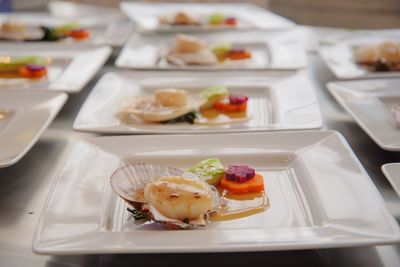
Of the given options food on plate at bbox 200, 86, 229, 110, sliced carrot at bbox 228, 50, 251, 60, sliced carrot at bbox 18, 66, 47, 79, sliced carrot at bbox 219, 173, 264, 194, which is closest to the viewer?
sliced carrot at bbox 219, 173, 264, 194

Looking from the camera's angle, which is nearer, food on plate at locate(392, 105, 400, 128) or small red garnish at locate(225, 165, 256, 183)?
small red garnish at locate(225, 165, 256, 183)

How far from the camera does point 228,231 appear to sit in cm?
90

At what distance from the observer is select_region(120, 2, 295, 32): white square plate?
222 cm

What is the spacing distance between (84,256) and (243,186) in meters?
0.32

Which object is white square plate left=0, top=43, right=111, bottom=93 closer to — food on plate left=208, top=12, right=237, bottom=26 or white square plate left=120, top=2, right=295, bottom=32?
white square plate left=120, top=2, right=295, bottom=32

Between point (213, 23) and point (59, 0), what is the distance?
3.76ft

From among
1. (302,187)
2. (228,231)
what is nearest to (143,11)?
(302,187)

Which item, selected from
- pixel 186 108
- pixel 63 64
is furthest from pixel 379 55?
pixel 63 64

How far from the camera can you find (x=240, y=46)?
82.8 inches

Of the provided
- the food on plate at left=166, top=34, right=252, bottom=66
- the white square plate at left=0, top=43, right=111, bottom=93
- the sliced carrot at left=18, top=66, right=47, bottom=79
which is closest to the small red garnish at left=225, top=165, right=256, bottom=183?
the white square plate at left=0, top=43, right=111, bottom=93

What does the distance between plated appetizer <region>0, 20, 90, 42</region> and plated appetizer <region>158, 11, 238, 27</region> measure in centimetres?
32

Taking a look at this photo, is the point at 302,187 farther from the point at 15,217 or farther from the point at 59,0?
the point at 59,0

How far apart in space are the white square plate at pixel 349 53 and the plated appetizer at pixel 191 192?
26.4 inches

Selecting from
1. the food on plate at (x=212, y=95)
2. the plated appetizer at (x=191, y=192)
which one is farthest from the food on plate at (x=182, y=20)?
the plated appetizer at (x=191, y=192)
